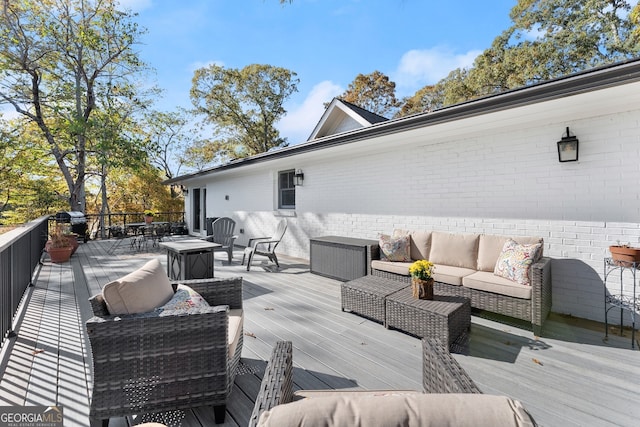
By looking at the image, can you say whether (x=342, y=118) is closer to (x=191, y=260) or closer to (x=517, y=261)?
(x=191, y=260)

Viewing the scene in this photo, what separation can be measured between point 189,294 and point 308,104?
18542 mm

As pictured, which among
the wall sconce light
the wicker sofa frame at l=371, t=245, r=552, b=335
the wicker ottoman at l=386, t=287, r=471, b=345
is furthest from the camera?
the wall sconce light

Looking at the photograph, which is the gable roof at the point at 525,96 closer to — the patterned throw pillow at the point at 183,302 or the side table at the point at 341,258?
the side table at the point at 341,258

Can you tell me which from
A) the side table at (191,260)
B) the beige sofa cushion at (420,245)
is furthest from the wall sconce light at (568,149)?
the side table at (191,260)

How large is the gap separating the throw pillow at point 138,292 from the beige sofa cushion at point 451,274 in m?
2.96

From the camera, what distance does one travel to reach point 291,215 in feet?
24.2

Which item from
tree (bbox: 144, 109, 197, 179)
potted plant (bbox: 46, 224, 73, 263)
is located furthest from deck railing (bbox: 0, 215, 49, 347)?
tree (bbox: 144, 109, 197, 179)

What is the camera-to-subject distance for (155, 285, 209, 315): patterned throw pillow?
182cm

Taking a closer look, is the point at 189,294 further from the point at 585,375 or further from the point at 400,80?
the point at 400,80

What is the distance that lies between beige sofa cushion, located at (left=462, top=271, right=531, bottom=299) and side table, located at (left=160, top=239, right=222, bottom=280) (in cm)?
362

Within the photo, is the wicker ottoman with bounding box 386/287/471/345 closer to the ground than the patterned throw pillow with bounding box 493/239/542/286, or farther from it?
closer to the ground

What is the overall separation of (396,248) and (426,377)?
2.89 m

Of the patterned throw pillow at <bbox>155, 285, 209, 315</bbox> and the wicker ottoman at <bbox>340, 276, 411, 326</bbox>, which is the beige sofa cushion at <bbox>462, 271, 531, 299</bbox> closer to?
the wicker ottoman at <bbox>340, 276, 411, 326</bbox>

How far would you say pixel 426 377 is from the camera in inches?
56.6
